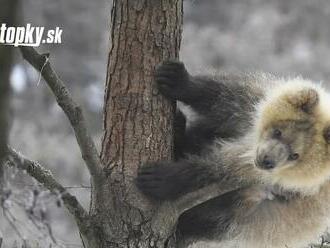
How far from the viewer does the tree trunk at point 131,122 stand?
3.89 metres

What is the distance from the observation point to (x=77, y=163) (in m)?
12.6

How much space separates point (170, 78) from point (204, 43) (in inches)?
446

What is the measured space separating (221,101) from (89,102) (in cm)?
1084

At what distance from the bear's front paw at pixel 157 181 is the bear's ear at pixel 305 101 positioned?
89 cm

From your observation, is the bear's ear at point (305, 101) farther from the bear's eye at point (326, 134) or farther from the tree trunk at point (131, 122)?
the tree trunk at point (131, 122)

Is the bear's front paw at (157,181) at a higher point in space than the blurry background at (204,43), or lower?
lower

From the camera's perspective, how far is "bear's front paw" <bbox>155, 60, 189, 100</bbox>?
408cm

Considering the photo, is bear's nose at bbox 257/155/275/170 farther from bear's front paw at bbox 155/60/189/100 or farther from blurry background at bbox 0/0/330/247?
blurry background at bbox 0/0/330/247

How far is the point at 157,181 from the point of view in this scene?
157 inches

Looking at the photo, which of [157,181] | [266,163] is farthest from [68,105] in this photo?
[266,163]

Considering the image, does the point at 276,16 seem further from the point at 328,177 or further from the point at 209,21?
the point at 328,177

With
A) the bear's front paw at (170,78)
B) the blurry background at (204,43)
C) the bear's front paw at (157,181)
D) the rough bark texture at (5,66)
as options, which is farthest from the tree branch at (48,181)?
the blurry background at (204,43)

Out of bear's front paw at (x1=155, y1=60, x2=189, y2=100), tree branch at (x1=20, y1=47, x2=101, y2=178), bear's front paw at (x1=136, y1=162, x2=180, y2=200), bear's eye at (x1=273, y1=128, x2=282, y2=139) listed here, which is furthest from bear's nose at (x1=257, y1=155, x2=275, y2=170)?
tree branch at (x1=20, y1=47, x2=101, y2=178)

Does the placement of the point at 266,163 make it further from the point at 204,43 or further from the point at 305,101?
the point at 204,43
